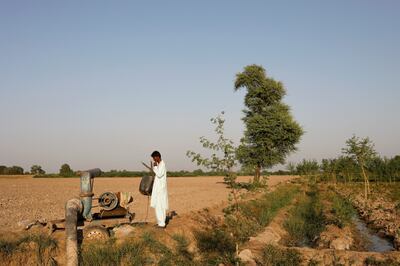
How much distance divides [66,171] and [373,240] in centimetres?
6428

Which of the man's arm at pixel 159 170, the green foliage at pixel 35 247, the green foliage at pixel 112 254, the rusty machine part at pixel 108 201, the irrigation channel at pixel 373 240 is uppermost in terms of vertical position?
the man's arm at pixel 159 170

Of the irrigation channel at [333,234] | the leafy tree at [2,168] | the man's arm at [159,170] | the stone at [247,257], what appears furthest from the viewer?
the leafy tree at [2,168]

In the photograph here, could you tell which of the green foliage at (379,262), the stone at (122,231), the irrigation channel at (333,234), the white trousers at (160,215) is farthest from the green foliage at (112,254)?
the irrigation channel at (333,234)

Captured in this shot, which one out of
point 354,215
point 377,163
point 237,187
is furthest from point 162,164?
point 377,163

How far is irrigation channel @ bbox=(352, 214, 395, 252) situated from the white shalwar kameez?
6.88m

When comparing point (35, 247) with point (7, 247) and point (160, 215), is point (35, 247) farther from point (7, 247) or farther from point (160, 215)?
point (160, 215)

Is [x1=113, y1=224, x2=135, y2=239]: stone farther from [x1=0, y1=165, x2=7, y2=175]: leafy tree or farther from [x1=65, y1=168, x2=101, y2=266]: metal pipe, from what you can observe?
[x1=0, y1=165, x2=7, y2=175]: leafy tree

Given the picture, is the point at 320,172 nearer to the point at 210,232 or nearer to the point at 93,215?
the point at 210,232

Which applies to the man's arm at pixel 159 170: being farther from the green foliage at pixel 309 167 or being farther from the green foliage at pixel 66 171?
the green foliage at pixel 66 171

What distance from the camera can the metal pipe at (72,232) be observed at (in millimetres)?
8570

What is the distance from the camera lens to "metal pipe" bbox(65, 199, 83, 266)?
28.1 ft

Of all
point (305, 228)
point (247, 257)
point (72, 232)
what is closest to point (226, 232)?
point (247, 257)

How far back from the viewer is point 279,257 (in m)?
9.35

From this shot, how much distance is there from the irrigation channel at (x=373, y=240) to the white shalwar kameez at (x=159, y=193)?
6883 mm
